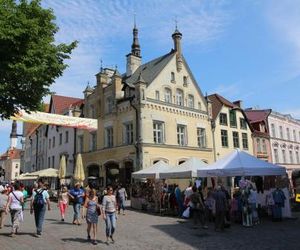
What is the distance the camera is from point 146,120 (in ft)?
102

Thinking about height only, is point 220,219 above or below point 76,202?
below

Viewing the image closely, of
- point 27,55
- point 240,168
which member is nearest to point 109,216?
point 27,55

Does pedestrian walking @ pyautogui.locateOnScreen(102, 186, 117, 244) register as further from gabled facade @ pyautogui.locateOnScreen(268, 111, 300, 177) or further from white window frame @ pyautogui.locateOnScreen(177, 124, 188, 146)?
gabled facade @ pyautogui.locateOnScreen(268, 111, 300, 177)

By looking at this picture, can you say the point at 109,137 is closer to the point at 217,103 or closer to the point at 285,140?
the point at 217,103

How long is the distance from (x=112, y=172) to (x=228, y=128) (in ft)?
44.6

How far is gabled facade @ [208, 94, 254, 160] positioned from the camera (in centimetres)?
3800

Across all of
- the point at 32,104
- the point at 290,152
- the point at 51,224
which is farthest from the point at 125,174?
the point at 290,152

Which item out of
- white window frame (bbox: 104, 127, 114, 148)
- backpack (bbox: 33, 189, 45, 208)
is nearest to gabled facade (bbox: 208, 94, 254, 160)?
white window frame (bbox: 104, 127, 114, 148)

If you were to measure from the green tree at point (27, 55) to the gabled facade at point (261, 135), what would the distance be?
33642 mm

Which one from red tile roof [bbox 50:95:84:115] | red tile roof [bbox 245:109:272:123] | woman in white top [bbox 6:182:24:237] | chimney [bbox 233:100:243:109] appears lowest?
woman in white top [bbox 6:182:24:237]

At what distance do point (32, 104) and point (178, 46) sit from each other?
79.8ft

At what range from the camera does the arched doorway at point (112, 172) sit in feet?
108

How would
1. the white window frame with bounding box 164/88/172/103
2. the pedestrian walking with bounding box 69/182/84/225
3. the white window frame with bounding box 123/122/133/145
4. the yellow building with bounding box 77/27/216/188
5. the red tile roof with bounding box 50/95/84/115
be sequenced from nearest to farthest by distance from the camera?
1. the pedestrian walking with bounding box 69/182/84/225
2. the yellow building with bounding box 77/27/216/188
3. the white window frame with bounding box 123/122/133/145
4. the white window frame with bounding box 164/88/172/103
5. the red tile roof with bounding box 50/95/84/115

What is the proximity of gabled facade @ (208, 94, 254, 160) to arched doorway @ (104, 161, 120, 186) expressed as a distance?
33.4 feet
